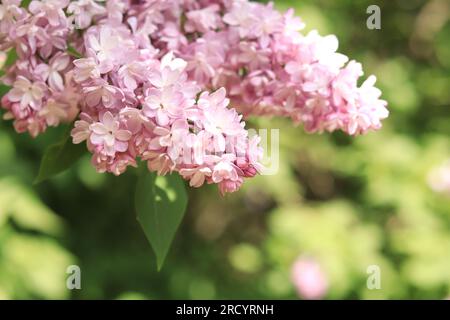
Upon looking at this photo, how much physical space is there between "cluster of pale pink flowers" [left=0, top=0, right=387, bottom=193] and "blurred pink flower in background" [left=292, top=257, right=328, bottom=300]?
1495mm

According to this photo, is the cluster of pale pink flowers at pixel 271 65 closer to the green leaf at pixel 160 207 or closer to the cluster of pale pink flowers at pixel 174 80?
the cluster of pale pink flowers at pixel 174 80

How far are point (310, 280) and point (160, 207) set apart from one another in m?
1.54

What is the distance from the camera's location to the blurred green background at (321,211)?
228cm

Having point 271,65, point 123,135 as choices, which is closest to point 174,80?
point 123,135

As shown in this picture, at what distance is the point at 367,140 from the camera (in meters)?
2.84

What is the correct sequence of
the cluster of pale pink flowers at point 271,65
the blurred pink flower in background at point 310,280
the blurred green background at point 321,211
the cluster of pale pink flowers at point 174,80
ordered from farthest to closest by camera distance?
1. the blurred pink flower in background at point 310,280
2. the blurred green background at point 321,211
3. the cluster of pale pink flowers at point 271,65
4. the cluster of pale pink flowers at point 174,80

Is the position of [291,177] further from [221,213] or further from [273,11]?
[273,11]

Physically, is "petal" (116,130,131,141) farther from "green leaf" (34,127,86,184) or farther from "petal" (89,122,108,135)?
"green leaf" (34,127,86,184)

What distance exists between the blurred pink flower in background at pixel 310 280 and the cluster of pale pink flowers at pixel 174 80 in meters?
1.49

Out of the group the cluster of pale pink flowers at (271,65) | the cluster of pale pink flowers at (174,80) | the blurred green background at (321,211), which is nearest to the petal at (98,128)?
the cluster of pale pink flowers at (174,80)

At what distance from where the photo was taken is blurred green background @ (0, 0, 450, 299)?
89.9 inches

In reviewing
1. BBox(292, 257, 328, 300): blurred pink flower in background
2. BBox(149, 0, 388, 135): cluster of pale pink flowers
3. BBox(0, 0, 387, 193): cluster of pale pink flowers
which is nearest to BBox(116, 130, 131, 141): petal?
BBox(0, 0, 387, 193): cluster of pale pink flowers

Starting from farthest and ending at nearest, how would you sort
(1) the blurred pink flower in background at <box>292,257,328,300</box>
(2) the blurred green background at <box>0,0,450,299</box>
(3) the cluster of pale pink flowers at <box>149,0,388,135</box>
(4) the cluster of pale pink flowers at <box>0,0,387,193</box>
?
(1) the blurred pink flower in background at <box>292,257,328,300</box>
(2) the blurred green background at <box>0,0,450,299</box>
(3) the cluster of pale pink flowers at <box>149,0,388,135</box>
(4) the cluster of pale pink flowers at <box>0,0,387,193</box>

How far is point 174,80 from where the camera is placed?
37.1 inches
